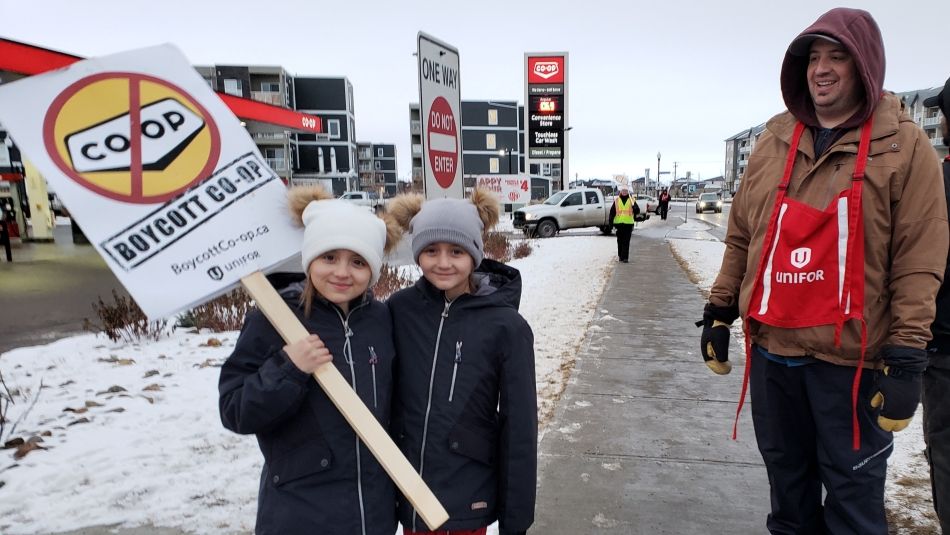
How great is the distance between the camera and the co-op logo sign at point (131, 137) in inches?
58.3

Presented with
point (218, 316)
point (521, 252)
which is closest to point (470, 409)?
point (218, 316)

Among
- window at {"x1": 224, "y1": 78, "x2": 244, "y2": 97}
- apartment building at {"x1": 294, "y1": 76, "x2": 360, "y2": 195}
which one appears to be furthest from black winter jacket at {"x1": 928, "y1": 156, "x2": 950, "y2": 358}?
apartment building at {"x1": 294, "y1": 76, "x2": 360, "y2": 195}

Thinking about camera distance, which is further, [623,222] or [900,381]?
[623,222]

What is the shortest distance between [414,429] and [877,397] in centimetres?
152

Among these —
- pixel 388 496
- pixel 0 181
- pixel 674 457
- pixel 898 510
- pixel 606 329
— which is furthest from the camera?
pixel 0 181

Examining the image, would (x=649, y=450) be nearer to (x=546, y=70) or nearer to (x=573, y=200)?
(x=573, y=200)

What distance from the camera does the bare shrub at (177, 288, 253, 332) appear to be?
606cm

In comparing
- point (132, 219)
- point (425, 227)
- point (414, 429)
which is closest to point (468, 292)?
point (425, 227)

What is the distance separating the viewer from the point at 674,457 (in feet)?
10.5

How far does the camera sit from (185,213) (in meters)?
1.62

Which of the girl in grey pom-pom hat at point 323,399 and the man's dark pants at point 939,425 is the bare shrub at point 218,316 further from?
the man's dark pants at point 939,425

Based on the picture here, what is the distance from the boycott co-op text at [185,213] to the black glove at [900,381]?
2068 millimetres

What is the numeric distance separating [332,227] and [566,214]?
18.9 metres

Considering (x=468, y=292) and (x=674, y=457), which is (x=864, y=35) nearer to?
(x=468, y=292)
